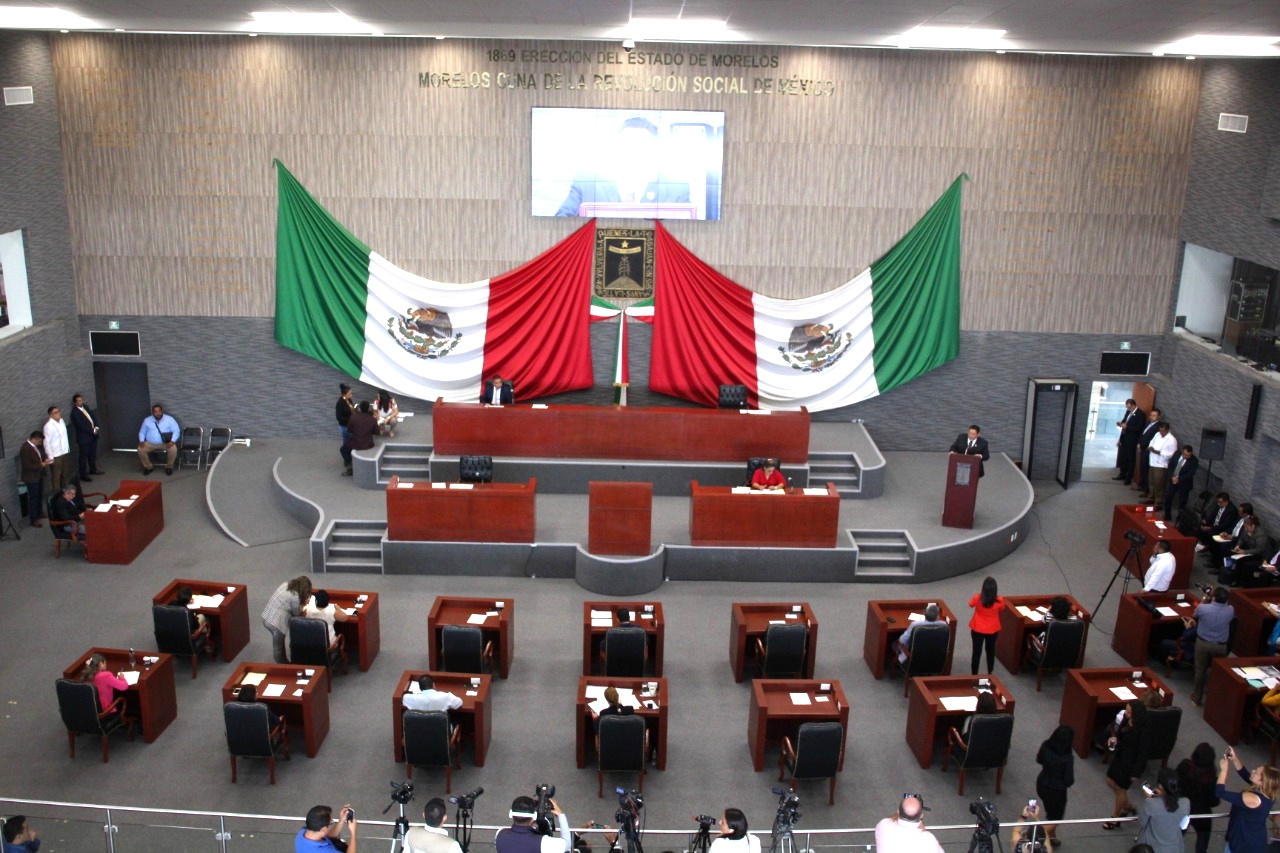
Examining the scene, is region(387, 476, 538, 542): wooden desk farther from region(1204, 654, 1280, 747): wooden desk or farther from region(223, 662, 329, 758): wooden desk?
region(1204, 654, 1280, 747): wooden desk

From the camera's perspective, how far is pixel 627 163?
16000 mm

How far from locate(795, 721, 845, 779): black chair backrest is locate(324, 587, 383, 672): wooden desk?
440 centimetres

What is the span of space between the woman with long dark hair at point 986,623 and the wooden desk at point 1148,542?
→ 286cm

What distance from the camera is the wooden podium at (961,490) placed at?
46.0 ft

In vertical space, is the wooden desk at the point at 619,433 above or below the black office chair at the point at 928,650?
above

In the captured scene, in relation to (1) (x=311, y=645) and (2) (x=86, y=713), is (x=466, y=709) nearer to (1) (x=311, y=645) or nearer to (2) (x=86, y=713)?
(1) (x=311, y=645)

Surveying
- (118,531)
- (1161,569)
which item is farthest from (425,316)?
(1161,569)

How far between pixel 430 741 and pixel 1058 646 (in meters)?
6.08

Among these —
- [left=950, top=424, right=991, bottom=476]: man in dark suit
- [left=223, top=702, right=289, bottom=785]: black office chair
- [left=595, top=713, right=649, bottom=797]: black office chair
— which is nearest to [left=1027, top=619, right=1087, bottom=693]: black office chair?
[left=950, top=424, right=991, bottom=476]: man in dark suit

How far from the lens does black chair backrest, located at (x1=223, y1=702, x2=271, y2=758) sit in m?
9.20

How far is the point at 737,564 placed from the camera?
13609 mm

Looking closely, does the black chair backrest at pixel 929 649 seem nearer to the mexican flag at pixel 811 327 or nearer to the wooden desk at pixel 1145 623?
the wooden desk at pixel 1145 623

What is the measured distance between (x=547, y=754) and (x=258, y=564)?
17.7ft

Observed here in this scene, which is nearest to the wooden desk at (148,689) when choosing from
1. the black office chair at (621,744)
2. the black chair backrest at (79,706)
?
the black chair backrest at (79,706)
